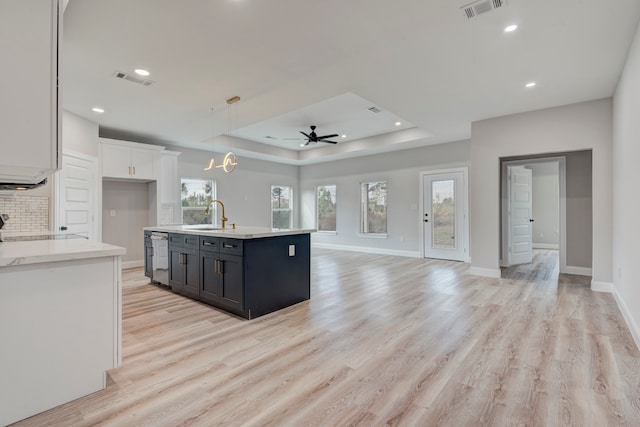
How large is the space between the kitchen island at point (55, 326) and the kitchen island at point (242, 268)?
1294 mm

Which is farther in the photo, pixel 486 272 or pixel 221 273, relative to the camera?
pixel 486 272

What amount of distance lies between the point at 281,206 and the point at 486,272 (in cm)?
610

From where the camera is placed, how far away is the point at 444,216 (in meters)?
7.11

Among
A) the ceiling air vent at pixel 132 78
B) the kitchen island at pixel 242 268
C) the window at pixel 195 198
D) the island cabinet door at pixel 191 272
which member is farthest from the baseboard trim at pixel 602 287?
the window at pixel 195 198

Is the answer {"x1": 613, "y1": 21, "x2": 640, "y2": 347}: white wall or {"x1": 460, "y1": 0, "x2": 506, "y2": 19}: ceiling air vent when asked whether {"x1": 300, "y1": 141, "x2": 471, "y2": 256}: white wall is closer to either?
{"x1": 613, "y1": 21, "x2": 640, "y2": 347}: white wall

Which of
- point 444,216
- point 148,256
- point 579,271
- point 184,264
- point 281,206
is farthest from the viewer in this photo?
point 281,206

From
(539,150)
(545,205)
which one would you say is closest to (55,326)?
(539,150)

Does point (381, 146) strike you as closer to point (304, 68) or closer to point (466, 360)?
point (304, 68)

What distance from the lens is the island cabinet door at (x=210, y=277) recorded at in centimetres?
345

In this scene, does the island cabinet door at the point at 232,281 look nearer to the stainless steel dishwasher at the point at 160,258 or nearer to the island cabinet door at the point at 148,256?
the stainless steel dishwasher at the point at 160,258

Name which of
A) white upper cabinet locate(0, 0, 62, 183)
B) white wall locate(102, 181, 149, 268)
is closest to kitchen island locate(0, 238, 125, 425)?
white upper cabinet locate(0, 0, 62, 183)

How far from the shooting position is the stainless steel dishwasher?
436 centimetres

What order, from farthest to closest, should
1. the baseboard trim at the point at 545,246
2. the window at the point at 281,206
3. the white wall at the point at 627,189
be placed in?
1. the window at the point at 281,206
2. the baseboard trim at the point at 545,246
3. the white wall at the point at 627,189

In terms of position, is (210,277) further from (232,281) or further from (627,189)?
(627,189)
